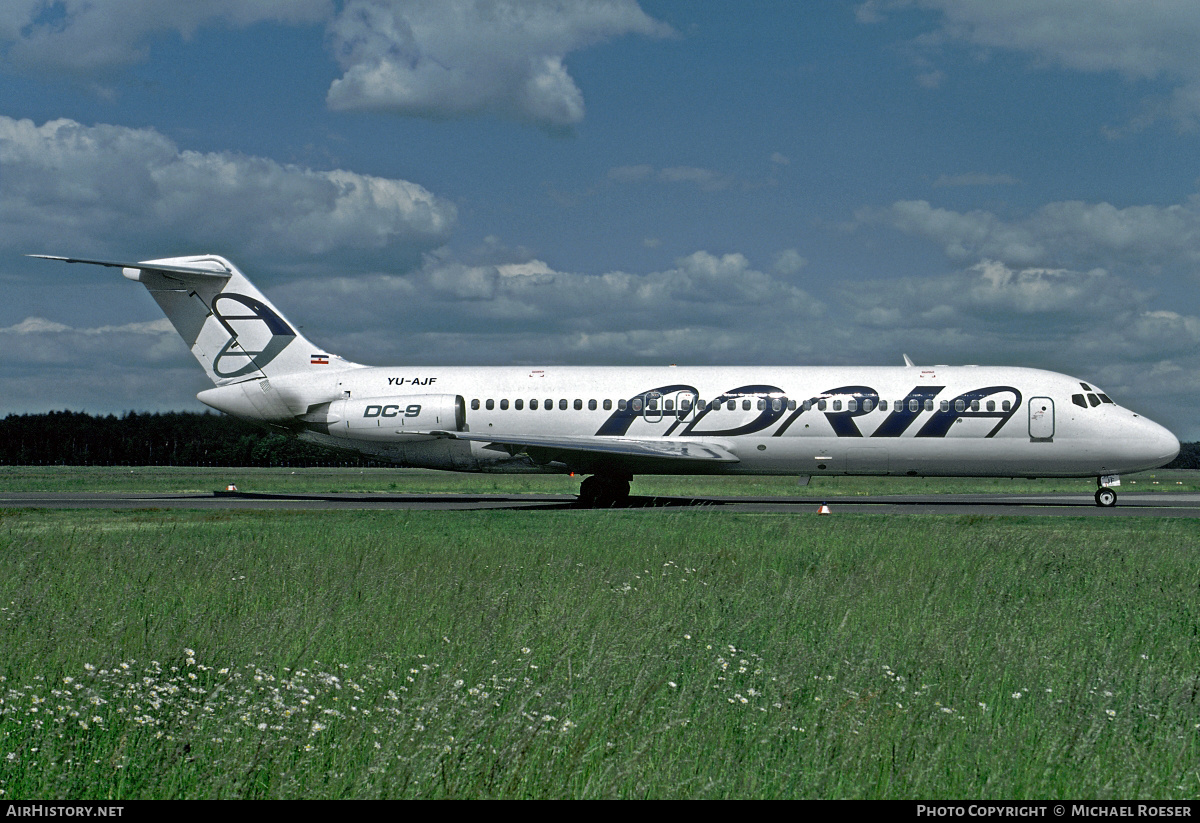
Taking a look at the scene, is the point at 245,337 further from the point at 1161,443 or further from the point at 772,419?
the point at 1161,443

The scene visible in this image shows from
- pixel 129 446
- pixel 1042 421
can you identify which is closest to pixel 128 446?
pixel 129 446

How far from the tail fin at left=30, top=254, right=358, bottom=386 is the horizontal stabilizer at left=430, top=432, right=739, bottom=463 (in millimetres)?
5576

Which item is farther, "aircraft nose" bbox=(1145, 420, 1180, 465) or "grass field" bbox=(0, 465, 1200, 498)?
"grass field" bbox=(0, 465, 1200, 498)

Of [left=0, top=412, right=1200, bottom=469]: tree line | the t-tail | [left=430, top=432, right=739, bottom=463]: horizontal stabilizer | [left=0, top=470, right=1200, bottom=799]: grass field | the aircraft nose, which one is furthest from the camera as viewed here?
[left=0, top=412, right=1200, bottom=469]: tree line

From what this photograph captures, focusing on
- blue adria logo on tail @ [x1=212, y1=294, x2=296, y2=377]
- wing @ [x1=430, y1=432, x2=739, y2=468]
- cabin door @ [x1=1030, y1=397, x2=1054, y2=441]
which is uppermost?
blue adria logo on tail @ [x1=212, y1=294, x2=296, y2=377]

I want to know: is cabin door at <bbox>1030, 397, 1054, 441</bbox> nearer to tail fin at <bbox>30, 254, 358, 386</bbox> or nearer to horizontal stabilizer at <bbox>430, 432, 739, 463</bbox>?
horizontal stabilizer at <bbox>430, 432, 739, 463</bbox>

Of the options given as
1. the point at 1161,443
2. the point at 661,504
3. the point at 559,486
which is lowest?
the point at 559,486

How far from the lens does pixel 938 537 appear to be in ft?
51.9

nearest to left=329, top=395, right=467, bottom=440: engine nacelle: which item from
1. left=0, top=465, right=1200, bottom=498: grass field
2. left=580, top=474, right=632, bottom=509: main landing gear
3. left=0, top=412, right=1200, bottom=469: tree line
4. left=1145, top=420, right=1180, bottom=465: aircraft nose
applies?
left=580, top=474, right=632, bottom=509: main landing gear

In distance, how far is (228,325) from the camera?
29984 mm

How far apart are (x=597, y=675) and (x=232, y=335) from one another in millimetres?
25838

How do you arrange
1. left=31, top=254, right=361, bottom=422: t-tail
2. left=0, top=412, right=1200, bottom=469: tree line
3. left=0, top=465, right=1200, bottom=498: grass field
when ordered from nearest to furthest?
left=31, top=254, right=361, bottom=422: t-tail
left=0, top=465, right=1200, bottom=498: grass field
left=0, top=412, right=1200, bottom=469: tree line

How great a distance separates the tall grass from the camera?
511 centimetres

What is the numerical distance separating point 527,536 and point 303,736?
446 inches
